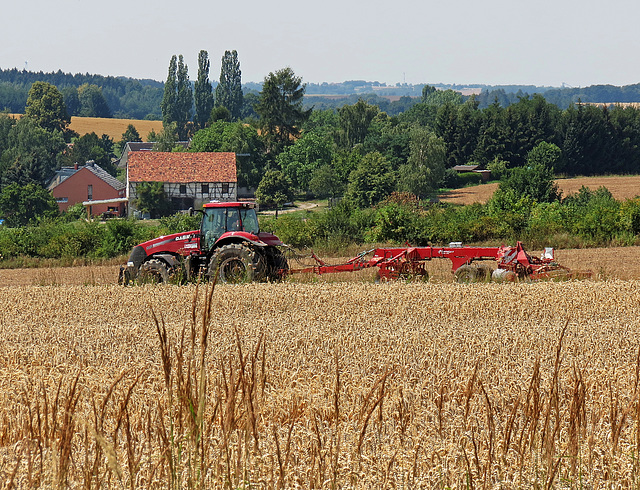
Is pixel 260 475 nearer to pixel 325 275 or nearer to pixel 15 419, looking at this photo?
pixel 15 419

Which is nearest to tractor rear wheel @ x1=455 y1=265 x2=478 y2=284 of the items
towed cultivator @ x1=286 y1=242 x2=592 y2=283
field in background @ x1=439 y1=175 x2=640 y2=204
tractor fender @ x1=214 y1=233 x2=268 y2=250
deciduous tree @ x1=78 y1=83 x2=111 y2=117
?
towed cultivator @ x1=286 y1=242 x2=592 y2=283

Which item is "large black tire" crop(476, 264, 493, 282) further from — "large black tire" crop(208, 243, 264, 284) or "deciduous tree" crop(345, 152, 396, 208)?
"deciduous tree" crop(345, 152, 396, 208)

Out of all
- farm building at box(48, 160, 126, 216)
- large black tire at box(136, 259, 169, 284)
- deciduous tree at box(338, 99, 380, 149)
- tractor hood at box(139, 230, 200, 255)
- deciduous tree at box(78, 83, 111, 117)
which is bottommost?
farm building at box(48, 160, 126, 216)

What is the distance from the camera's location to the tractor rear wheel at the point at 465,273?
1508 centimetres

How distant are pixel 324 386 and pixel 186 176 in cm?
6099

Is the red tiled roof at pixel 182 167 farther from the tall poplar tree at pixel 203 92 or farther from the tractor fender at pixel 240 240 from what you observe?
the tall poplar tree at pixel 203 92

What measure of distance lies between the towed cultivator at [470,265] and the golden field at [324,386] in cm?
80

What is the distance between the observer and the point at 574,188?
220ft

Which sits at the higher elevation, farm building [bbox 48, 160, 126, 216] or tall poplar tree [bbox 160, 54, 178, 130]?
tall poplar tree [bbox 160, 54, 178, 130]

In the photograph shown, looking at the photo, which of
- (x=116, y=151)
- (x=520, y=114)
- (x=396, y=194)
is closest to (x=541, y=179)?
(x=396, y=194)

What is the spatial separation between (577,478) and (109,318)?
326 inches

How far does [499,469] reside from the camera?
3795 mm

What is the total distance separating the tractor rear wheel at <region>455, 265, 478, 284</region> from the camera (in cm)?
1508

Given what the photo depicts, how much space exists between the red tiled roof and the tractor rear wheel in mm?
52334
